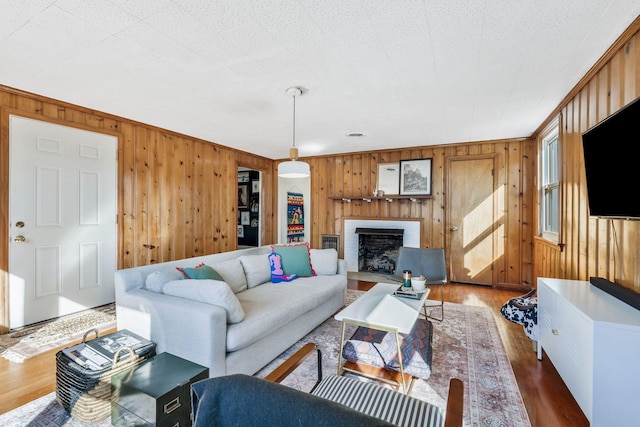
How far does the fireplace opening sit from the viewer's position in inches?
212

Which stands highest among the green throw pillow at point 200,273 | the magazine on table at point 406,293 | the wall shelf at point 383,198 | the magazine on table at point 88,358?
the wall shelf at point 383,198

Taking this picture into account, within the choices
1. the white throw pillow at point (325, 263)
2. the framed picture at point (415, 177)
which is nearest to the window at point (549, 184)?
the framed picture at point (415, 177)

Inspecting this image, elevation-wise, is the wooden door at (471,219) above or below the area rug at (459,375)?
above

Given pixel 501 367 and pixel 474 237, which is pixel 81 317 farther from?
pixel 474 237

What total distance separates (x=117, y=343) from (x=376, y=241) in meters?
4.37

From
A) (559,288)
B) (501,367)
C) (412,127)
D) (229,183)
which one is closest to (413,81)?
(412,127)

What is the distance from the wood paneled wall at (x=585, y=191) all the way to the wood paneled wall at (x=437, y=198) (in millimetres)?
1187

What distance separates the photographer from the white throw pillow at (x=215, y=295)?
192cm

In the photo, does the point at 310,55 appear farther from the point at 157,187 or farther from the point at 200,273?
the point at 157,187

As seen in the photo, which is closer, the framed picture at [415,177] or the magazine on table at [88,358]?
the magazine on table at [88,358]

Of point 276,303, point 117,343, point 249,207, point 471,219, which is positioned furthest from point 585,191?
point 249,207

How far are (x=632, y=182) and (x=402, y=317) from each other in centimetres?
155

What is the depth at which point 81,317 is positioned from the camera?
317 centimetres

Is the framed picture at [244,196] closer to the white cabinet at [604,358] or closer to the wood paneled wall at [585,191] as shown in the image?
the wood paneled wall at [585,191]
